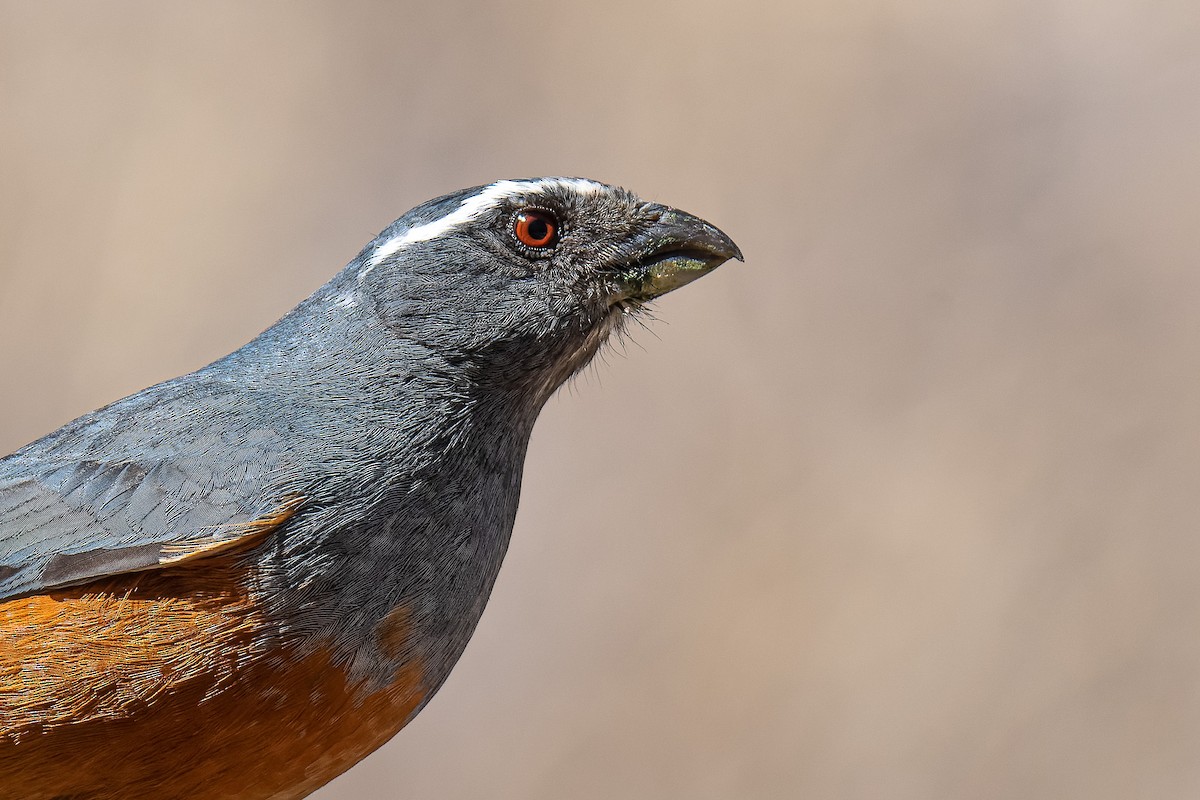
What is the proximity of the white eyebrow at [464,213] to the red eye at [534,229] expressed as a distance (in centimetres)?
7

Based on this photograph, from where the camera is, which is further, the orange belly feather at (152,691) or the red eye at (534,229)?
the red eye at (534,229)

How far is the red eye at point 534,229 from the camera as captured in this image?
344cm

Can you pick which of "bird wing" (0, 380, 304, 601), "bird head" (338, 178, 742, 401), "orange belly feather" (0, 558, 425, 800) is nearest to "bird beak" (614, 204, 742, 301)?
"bird head" (338, 178, 742, 401)

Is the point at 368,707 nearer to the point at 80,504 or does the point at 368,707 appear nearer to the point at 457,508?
the point at 457,508

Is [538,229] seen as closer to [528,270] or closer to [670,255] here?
[528,270]

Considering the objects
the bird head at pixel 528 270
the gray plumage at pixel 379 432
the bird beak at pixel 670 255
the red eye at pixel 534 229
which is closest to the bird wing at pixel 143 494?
the gray plumage at pixel 379 432

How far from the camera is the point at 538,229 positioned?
3.46 meters

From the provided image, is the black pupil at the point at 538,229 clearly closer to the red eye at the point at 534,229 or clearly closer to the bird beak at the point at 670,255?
the red eye at the point at 534,229

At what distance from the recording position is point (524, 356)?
131 inches

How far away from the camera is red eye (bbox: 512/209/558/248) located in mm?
3438

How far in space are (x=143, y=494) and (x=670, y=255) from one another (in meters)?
1.66

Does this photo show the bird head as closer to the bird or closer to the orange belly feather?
the bird

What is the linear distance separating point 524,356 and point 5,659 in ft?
4.97

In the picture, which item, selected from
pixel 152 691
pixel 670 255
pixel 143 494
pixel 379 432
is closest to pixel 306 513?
pixel 379 432
